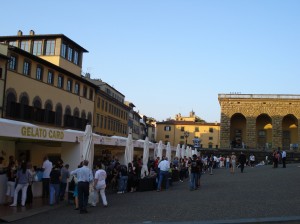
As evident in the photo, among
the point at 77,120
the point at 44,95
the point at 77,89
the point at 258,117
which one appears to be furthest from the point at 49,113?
the point at 258,117

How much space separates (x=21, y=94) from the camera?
1377 inches

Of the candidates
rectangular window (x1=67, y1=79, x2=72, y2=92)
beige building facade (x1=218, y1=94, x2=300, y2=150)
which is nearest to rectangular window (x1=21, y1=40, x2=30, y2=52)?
rectangular window (x1=67, y1=79, x2=72, y2=92)

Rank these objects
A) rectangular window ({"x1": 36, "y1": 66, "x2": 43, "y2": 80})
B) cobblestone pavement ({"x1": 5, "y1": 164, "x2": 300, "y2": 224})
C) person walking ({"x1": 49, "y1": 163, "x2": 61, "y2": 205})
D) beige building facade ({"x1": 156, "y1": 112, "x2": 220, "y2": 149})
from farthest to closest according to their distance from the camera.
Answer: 1. beige building facade ({"x1": 156, "y1": 112, "x2": 220, "y2": 149})
2. rectangular window ({"x1": 36, "y1": 66, "x2": 43, "y2": 80})
3. person walking ({"x1": 49, "y1": 163, "x2": 61, "y2": 205})
4. cobblestone pavement ({"x1": 5, "y1": 164, "x2": 300, "y2": 224})

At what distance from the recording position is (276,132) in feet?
238

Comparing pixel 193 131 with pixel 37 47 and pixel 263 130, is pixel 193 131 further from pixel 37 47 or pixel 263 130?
pixel 37 47

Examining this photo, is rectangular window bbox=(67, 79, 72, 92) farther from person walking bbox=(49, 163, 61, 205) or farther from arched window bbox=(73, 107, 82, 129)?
person walking bbox=(49, 163, 61, 205)

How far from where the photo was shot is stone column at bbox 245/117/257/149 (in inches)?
2891

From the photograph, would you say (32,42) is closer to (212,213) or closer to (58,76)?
(58,76)

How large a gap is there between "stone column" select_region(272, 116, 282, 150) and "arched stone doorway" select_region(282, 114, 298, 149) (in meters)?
1.77

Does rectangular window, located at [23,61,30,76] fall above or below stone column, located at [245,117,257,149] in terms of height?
above

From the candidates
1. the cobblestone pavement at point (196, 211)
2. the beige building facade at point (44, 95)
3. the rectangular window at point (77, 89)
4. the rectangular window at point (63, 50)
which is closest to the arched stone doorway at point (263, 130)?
the beige building facade at point (44, 95)

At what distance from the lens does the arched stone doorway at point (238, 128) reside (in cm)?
7612

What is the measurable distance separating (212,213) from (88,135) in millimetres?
7560

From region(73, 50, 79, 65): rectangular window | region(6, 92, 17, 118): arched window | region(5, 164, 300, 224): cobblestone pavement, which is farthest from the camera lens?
region(73, 50, 79, 65): rectangular window
